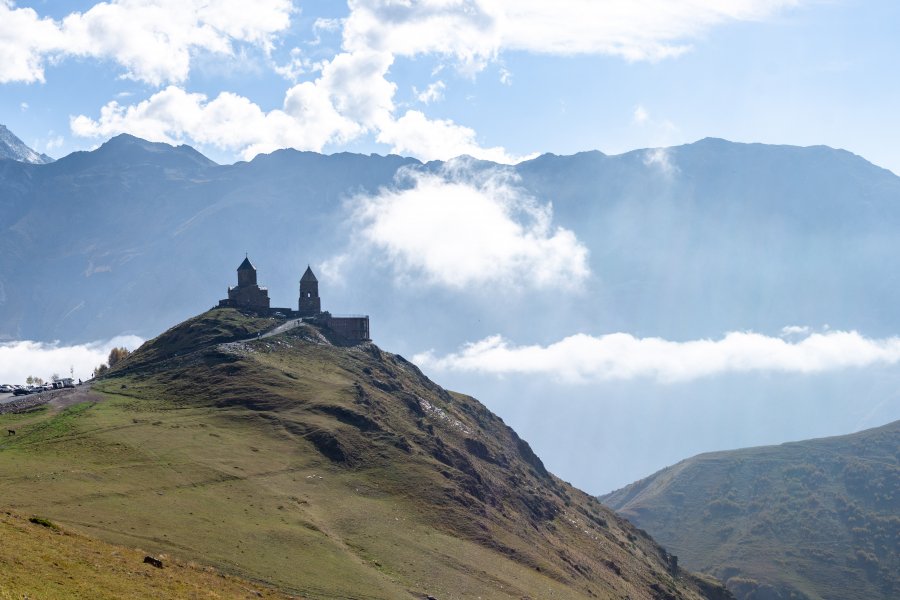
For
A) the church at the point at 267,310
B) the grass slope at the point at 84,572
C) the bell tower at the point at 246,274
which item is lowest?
the grass slope at the point at 84,572

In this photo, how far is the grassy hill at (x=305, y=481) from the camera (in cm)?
7988

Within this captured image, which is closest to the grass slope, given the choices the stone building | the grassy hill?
the grassy hill

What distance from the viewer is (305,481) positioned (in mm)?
105250

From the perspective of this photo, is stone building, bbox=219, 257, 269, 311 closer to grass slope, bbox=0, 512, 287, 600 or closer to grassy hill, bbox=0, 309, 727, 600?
grassy hill, bbox=0, 309, 727, 600

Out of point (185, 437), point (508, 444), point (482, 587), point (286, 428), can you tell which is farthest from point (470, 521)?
point (508, 444)

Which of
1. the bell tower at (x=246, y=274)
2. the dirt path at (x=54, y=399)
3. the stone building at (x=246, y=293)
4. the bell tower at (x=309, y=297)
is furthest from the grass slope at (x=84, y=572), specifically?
the bell tower at (x=309, y=297)

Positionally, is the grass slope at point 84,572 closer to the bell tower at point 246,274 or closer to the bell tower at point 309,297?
the bell tower at point 246,274

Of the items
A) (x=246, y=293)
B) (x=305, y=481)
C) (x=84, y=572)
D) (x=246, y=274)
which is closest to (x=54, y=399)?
(x=305, y=481)

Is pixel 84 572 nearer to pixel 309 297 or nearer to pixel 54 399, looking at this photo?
pixel 54 399

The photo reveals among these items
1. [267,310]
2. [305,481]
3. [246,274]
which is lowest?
[305,481]

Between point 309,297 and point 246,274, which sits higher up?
point 246,274

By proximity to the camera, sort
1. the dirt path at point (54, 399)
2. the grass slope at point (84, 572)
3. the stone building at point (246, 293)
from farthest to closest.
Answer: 1. the stone building at point (246, 293)
2. the dirt path at point (54, 399)
3. the grass slope at point (84, 572)

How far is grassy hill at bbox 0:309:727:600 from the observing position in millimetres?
79875

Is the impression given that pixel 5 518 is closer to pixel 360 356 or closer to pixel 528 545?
pixel 528 545
